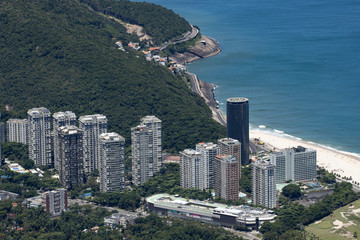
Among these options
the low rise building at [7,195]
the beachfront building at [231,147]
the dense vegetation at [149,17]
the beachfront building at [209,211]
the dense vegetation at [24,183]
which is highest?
the dense vegetation at [149,17]

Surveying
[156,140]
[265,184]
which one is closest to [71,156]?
[156,140]

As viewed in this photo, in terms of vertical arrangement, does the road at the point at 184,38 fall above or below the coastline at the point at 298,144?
above

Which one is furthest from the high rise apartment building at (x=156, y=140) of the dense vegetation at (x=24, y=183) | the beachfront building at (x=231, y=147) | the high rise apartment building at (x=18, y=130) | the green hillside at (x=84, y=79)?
the high rise apartment building at (x=18, y=130)

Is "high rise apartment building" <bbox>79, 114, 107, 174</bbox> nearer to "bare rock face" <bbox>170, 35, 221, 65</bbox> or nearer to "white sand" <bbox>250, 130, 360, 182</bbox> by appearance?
"white sand" <bbox>250, 130, 360, 182</bbox>

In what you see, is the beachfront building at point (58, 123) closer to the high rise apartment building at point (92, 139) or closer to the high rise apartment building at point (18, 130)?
the high rise apartment building at point (92, 139)

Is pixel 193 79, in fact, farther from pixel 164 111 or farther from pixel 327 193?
pixel 327 193

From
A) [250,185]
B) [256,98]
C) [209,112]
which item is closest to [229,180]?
[250,185]
